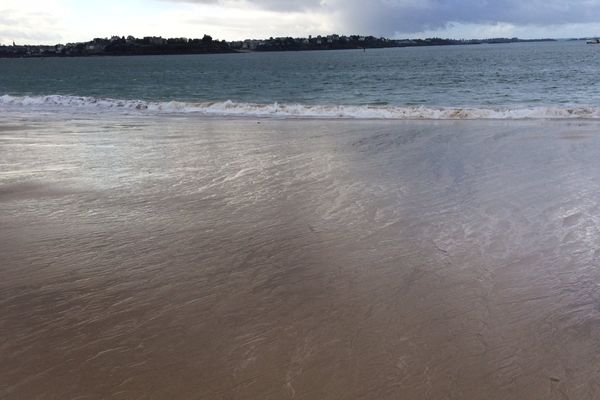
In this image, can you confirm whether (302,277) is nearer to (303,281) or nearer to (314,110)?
(303,281)

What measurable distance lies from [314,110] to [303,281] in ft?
58.9

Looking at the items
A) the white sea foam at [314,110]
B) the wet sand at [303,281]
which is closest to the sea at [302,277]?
the wet sand at [303,281]

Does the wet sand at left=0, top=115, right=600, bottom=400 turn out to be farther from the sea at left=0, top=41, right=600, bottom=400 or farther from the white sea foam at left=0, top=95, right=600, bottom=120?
the white sea foam at left=0, top=95, right=600, bottom=120

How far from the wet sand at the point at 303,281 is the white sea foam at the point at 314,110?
31.4ft

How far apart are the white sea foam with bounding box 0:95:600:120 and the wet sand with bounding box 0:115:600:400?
9.56 metres

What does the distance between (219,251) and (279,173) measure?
3925 millimetres

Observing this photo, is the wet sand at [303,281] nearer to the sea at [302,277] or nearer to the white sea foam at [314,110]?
the sea at [302,277]

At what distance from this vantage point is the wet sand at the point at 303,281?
11.0ft

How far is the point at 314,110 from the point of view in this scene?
2219cm

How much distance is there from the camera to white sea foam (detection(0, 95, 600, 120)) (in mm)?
18625

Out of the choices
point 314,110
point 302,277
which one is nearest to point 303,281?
point 302,277

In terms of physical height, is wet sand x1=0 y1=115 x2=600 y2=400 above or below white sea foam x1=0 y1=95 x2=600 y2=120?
below

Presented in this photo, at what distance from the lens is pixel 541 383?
3221mm

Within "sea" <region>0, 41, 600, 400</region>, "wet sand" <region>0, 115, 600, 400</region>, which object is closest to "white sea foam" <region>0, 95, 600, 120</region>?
"sea" <region>0, 41, 600, 400</region>
